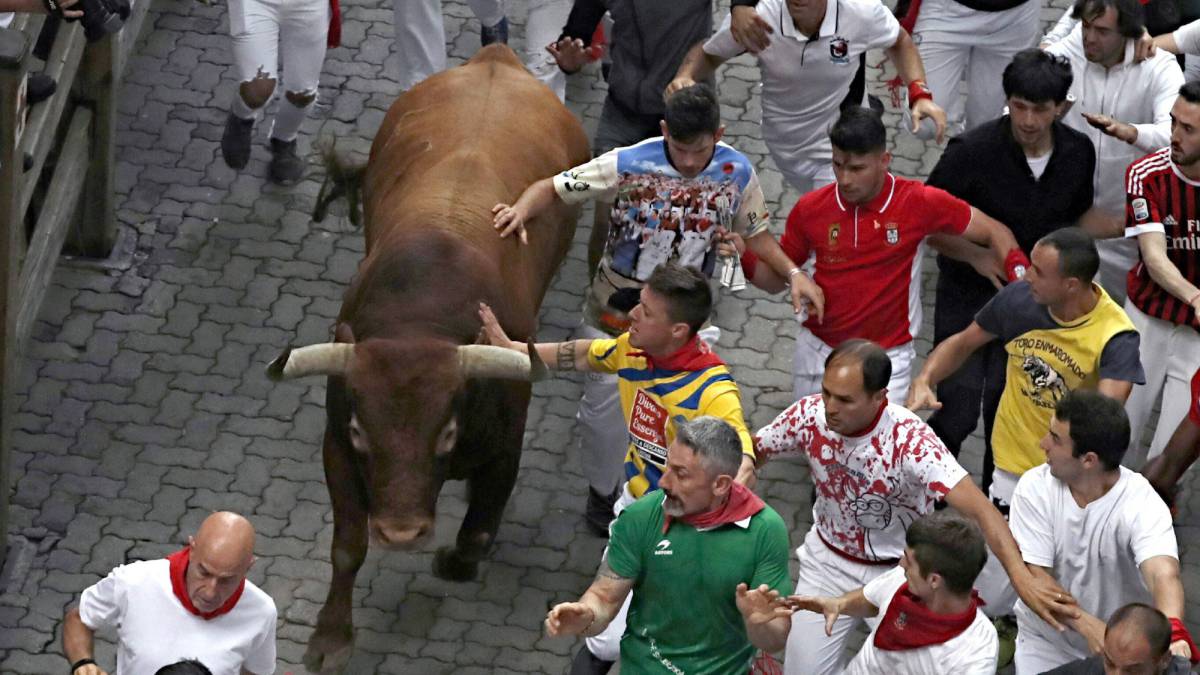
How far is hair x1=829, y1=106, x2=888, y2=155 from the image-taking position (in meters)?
8.58

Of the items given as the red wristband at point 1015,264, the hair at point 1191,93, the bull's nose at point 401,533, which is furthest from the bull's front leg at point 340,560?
the hair at point 1191,93

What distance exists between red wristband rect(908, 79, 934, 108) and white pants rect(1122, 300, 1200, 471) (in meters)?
1.46

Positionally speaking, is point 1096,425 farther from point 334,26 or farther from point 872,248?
point 334,26

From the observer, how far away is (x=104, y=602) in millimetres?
7090

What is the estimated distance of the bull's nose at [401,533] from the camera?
8.17 metres

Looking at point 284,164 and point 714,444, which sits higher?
point 714,444

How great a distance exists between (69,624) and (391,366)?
5.81 ft

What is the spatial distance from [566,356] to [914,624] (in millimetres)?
2067

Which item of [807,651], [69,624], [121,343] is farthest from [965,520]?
[121,343]

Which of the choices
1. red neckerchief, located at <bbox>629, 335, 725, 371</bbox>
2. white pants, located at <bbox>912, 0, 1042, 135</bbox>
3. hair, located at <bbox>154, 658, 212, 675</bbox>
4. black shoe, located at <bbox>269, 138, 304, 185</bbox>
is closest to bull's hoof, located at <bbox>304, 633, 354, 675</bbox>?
red neckerchief, located at <bbox>629, 335, 725, 371</bbox>

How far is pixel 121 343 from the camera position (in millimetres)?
10758

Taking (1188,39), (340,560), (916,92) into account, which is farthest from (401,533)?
(1188,39)

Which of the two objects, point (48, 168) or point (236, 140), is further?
point (236, 140)

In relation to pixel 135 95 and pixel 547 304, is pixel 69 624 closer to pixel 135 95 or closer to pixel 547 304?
pixel 547 304
